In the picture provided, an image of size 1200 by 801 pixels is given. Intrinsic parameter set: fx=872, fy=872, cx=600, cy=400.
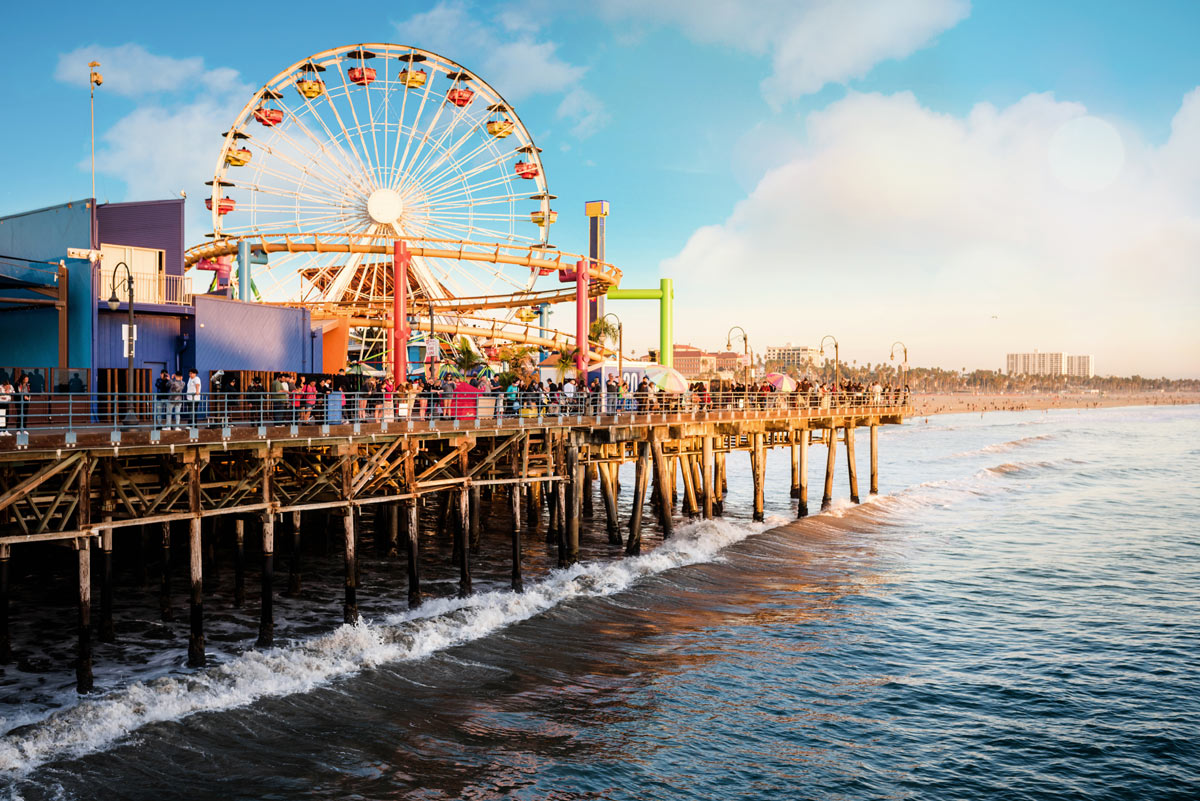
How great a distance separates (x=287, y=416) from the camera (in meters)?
21.3

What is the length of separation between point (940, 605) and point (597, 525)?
13.4 m

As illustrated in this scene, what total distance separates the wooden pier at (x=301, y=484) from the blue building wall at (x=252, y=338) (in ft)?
11.7

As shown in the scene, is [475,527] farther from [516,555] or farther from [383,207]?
[383,207]

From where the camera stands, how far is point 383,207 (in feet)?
142

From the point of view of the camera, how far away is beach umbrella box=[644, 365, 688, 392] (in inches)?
1320

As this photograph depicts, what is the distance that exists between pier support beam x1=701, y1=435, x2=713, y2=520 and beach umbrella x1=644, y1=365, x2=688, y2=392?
9.22 ft

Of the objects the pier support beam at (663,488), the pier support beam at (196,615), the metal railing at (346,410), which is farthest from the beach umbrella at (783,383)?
the pier support beam at (196,615)

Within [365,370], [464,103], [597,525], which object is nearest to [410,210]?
[464,103]

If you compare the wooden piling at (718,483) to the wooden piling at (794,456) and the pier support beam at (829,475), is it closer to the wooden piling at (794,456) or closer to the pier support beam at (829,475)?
the wooden piling at (794,456)

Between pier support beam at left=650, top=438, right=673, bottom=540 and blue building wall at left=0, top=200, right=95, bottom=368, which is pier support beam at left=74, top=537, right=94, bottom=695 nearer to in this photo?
blue building wall at left=0, top=200, right=95, bottom=368

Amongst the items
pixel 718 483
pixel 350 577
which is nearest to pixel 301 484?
pixel 350 577

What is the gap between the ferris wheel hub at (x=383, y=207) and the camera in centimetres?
4303

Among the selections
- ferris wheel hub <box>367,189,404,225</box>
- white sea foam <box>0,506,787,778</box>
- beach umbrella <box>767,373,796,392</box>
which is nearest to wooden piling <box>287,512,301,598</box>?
white sea foam <box>0,506,787,778</box>

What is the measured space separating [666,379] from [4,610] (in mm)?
23212
